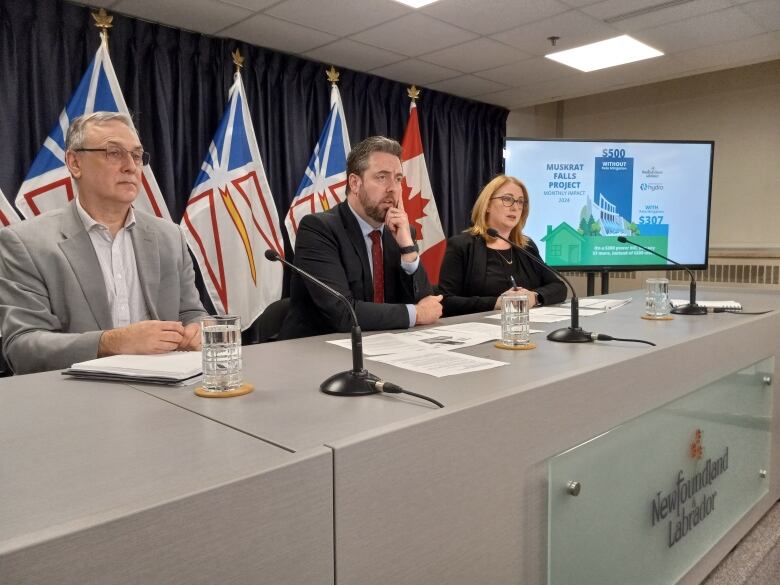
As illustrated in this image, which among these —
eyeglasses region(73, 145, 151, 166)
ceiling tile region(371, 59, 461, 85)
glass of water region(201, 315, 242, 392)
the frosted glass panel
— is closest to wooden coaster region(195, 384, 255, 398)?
glass of water region(201, 315, 242, 392)

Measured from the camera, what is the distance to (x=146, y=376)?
3.55 feet

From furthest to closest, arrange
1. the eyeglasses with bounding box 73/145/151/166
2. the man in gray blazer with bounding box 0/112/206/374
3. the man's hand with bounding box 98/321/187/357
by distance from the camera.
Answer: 1. the eyeglasses with bounding box 73/145/151/166
2. the man in gray blazer with bounding box 0/112/206/374
3. the man's hand with bounding box 98/321/187/357

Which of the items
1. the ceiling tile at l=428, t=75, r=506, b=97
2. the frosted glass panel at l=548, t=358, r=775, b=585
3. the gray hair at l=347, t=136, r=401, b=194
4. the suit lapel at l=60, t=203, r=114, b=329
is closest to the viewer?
the frosted glass panel at l=548, t=358, r=775, b=585

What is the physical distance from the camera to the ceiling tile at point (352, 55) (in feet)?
13.0

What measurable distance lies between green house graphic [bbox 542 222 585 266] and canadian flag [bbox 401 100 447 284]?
4.62 feet

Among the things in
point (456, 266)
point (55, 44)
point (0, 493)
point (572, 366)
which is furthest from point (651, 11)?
point (0, 493)

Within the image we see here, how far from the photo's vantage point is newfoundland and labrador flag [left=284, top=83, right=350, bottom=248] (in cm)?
409

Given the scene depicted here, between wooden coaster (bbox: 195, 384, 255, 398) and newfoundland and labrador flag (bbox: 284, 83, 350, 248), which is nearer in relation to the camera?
wooden coaster (bbox: 195, 384, 255, 398)

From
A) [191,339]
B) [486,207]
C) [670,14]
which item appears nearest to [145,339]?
[191,339]

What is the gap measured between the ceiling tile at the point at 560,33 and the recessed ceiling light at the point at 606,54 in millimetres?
120

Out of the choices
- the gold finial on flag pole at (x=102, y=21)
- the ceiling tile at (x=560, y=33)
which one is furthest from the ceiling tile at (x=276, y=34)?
the ceiling tile at (x=560, y=33)

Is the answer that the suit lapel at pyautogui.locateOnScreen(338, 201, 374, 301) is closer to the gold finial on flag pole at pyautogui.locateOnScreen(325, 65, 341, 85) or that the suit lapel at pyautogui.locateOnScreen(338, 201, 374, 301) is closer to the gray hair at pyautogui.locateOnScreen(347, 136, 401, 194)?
the gray hair at pyautogui.locateOnScreen(347, 136, 401, 194)

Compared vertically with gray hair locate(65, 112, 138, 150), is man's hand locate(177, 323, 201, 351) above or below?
below

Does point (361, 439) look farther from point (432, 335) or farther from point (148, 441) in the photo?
point (432, 335)
